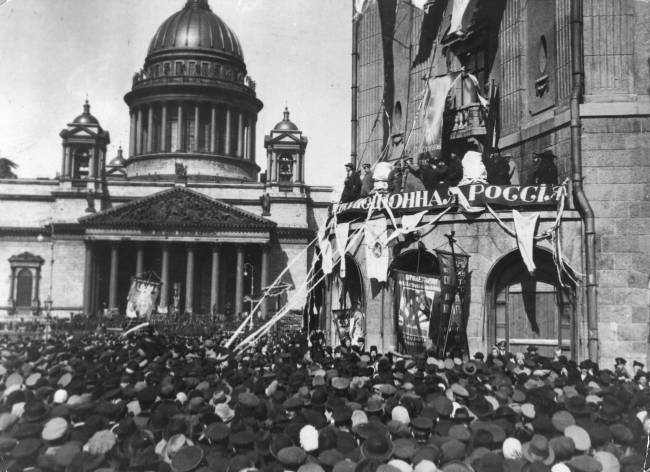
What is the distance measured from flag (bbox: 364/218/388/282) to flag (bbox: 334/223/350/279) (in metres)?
0.96

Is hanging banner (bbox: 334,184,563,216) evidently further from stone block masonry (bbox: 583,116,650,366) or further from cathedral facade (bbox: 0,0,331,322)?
cathedral facade (bbox: 0,0,331,322)

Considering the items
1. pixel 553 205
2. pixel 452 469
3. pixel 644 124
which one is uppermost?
pixel 644 124

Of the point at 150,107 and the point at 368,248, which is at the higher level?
the point at 150,107

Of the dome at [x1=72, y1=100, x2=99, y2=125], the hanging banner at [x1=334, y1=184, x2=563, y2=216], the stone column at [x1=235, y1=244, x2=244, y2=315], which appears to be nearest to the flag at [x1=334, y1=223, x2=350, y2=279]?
the hanging banner at [x1=334, y1=184, x2=563, y2=216]

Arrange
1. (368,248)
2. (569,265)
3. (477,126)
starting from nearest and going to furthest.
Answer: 1. (569,265)
2. (368,248)
3. (477,126)

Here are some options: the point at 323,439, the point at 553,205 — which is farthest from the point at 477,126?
the point at 323,439

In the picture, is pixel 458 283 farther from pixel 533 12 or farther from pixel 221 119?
pixel 221 119

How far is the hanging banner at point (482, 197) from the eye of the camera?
53.9 ft

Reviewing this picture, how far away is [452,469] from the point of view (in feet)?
21.8

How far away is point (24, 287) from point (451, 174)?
57.6m

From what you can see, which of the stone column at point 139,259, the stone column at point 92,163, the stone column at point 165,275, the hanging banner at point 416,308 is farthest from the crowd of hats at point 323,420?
the stone column at point 92,163

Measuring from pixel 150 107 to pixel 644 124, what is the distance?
69385mm

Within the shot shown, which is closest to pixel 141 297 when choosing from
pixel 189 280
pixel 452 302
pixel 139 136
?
pixel 452 302

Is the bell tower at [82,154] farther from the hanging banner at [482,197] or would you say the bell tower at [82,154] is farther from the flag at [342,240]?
the hanging banner at [482,197]
